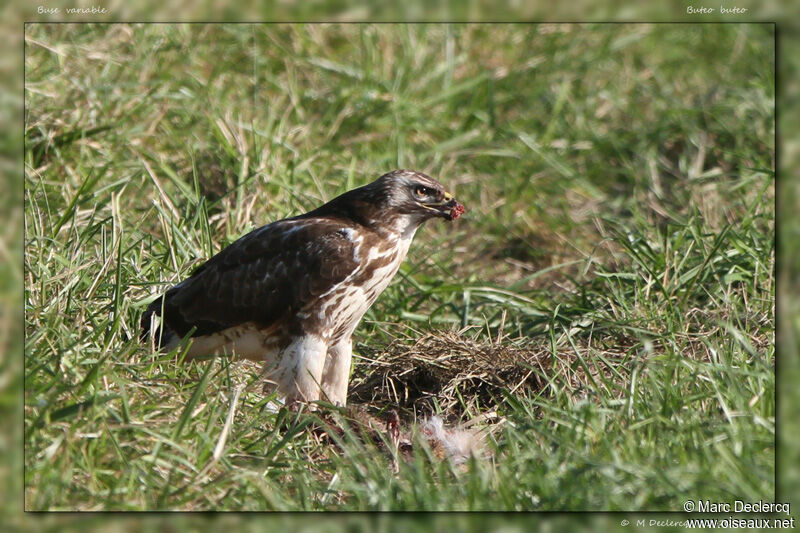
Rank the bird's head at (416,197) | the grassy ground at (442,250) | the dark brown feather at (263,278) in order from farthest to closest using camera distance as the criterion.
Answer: the bird's head at (416,197) < the dark brown feather at (263,278) < the grassy ground at (442,250)

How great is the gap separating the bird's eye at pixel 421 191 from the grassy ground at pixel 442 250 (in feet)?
2.63

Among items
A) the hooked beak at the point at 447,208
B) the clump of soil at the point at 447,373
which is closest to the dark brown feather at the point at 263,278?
the hooked beak at the point at 447,208

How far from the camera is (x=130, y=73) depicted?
6949 mm

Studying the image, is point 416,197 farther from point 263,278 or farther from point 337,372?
point 337,372

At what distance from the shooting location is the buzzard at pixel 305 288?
4.83m

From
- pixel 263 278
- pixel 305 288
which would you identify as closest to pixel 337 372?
pixel 305 288

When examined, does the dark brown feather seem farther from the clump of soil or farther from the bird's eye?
the clump of soil

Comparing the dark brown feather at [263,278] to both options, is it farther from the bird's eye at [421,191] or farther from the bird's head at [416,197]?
the bird's eye at [421,191]

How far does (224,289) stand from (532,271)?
280 centimetres

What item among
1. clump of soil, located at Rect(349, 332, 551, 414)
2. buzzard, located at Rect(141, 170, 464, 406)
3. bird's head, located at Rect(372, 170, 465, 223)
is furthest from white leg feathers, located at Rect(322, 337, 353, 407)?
bird's head, located at Rect(372, 170, 465, 223)

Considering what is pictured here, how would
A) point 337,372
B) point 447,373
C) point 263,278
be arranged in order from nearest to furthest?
point 263,278 < point 337,372 < point 447,373

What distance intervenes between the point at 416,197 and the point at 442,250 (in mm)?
1952

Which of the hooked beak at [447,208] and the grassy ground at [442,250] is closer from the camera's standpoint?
the grassy ground at [442,250]

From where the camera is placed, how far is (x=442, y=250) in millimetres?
6957
